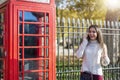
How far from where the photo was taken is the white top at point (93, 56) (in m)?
5.80

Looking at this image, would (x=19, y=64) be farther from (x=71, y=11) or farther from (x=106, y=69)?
(x=71, y=11)

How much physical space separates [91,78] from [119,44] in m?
4.56

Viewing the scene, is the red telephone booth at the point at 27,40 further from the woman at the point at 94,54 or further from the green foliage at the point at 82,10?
the green foliage at the point at 82,10

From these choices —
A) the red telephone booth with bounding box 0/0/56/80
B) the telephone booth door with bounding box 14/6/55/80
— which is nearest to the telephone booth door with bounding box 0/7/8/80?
the red telephone booth with bounding box 0/0/56/80

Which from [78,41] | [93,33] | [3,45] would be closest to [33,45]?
[3,45]

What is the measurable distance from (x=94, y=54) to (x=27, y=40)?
4.52 feet

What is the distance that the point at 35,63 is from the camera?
6340mm

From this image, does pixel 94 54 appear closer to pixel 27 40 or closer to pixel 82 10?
pixel 27 40

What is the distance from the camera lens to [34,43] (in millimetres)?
6316

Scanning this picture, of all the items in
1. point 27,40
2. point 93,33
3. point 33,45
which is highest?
point 93,33

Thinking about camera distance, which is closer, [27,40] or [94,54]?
[94,54]

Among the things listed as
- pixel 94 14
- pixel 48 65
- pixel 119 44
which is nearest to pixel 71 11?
pixel 94 14

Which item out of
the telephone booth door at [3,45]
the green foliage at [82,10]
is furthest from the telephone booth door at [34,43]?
the green foliage at [82,10]

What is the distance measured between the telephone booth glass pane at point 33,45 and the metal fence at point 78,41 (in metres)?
1.91
